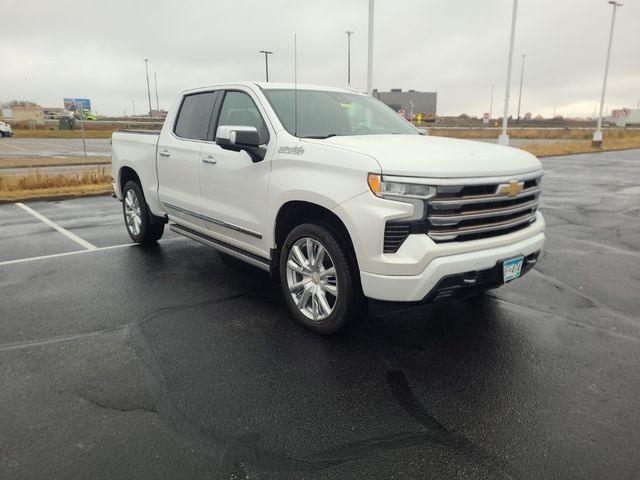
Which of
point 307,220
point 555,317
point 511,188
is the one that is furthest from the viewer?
point 555,317

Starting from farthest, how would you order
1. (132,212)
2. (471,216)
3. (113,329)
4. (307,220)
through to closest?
(132,212) → (113,329) → (307,220) → (471,216)

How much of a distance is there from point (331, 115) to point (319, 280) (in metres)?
1.77

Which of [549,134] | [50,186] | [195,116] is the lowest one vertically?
[50,186]

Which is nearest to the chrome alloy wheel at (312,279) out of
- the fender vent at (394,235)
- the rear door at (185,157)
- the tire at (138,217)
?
the fender vent at (394,235)

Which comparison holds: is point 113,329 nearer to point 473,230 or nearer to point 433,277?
point 433,277

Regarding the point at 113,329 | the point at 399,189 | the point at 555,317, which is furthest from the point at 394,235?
the point at 113,329

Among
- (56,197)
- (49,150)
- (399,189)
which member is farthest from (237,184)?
(49,150)

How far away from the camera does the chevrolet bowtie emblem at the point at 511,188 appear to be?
374cm

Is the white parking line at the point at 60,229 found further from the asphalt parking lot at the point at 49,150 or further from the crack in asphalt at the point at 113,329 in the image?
the asphalt parking lot at the point at 49,150

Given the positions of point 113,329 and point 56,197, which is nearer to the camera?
point 113,329

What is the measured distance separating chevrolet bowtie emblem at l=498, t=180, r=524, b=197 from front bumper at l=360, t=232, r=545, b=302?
440mm

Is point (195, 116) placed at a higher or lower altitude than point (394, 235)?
higher

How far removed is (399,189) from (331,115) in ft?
5.87

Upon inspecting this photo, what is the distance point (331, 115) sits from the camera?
4.94m
